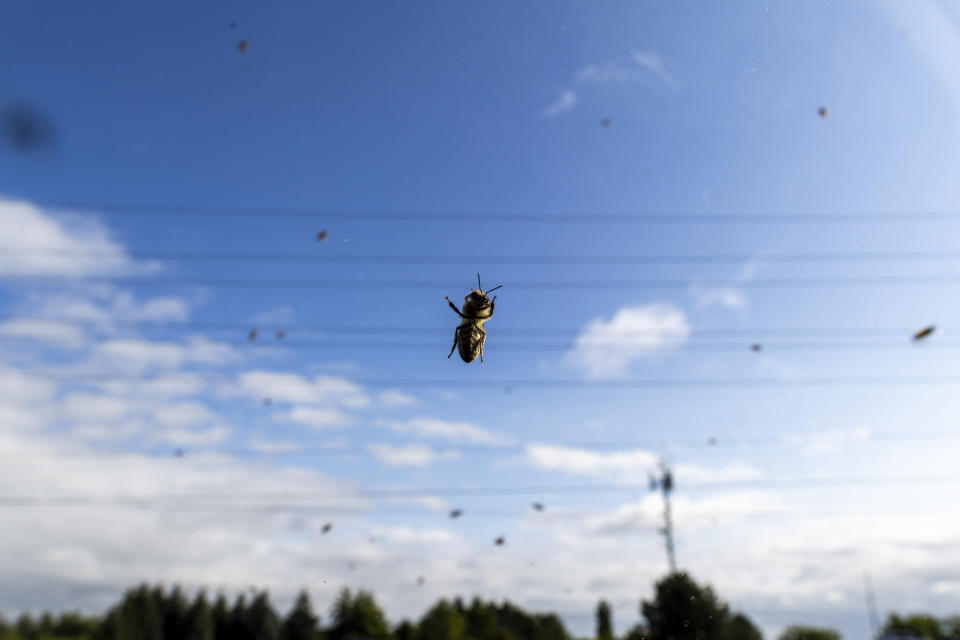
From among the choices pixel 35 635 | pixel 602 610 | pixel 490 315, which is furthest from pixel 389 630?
pixel 490 315

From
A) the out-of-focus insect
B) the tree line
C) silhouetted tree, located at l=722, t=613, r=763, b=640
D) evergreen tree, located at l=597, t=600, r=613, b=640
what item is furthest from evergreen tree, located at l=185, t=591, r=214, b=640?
the out-of-focus insect

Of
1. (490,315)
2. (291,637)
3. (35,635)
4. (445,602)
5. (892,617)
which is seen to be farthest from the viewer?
(291,637)

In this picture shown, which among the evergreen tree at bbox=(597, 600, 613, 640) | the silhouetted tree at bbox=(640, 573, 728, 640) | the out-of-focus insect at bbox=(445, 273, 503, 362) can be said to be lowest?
the evergreen tree at bbox=(597, 600, 613, 640)

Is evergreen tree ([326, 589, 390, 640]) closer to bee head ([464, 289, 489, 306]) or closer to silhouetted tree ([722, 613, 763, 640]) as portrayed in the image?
silhouetted tree ([722, 613, 763, 640])

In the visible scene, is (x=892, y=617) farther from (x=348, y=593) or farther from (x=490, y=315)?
(x=490, y=315)

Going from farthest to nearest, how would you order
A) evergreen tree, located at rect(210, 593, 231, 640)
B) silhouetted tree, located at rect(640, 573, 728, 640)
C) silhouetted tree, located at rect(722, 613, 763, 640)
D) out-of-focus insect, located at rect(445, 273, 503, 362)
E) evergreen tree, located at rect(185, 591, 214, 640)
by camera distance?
1. evergreen tree, located at rect(210, 593, 231, 640)
2. evergreen tree, located at rect(185, 591, 214, 640)
3. silhouetted tree, located at rect(722, 613, 763, 640)
4. silhouetted tree, located at rect(640, 573, 728, 640)
5. out-of-focus insect, located at rect(445, 273, 503, 362)

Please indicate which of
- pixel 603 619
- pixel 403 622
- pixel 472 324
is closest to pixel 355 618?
pixel 403 622
